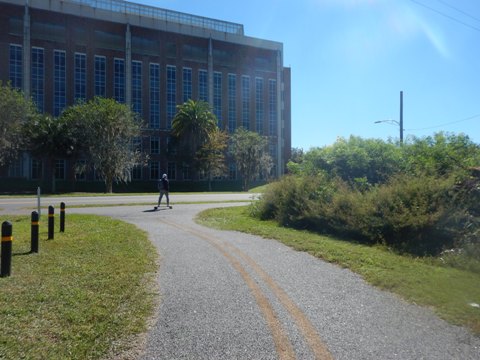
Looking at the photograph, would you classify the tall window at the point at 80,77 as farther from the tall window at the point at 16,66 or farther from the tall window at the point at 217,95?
the tall window at the point at 217,95

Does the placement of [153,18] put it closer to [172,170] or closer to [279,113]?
[172,170]

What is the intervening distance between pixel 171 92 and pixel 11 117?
33748mm

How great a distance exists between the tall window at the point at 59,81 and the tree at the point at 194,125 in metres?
18.9

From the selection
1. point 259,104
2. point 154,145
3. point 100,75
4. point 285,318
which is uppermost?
point 100,75

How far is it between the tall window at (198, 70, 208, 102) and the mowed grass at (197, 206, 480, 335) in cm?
A: 6781

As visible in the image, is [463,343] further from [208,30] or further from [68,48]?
[208,30]

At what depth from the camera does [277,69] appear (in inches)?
3282

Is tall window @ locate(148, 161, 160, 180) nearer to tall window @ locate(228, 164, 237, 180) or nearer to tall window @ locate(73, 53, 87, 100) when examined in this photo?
tall window @ locate(228, 164, 237, 180)

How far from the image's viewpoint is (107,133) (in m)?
48.9

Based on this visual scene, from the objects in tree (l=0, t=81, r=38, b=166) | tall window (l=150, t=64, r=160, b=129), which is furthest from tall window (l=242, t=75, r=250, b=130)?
tree (l=0, t=81, r=38, b=166)

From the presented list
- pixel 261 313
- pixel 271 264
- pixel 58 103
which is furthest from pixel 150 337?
pixel 58 103

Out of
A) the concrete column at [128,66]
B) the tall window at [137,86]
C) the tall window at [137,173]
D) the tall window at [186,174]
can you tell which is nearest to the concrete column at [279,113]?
the tall window at [186,174]

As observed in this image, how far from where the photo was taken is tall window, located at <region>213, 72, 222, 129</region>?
3088 inches

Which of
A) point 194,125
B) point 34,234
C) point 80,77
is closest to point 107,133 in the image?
point 194,125
